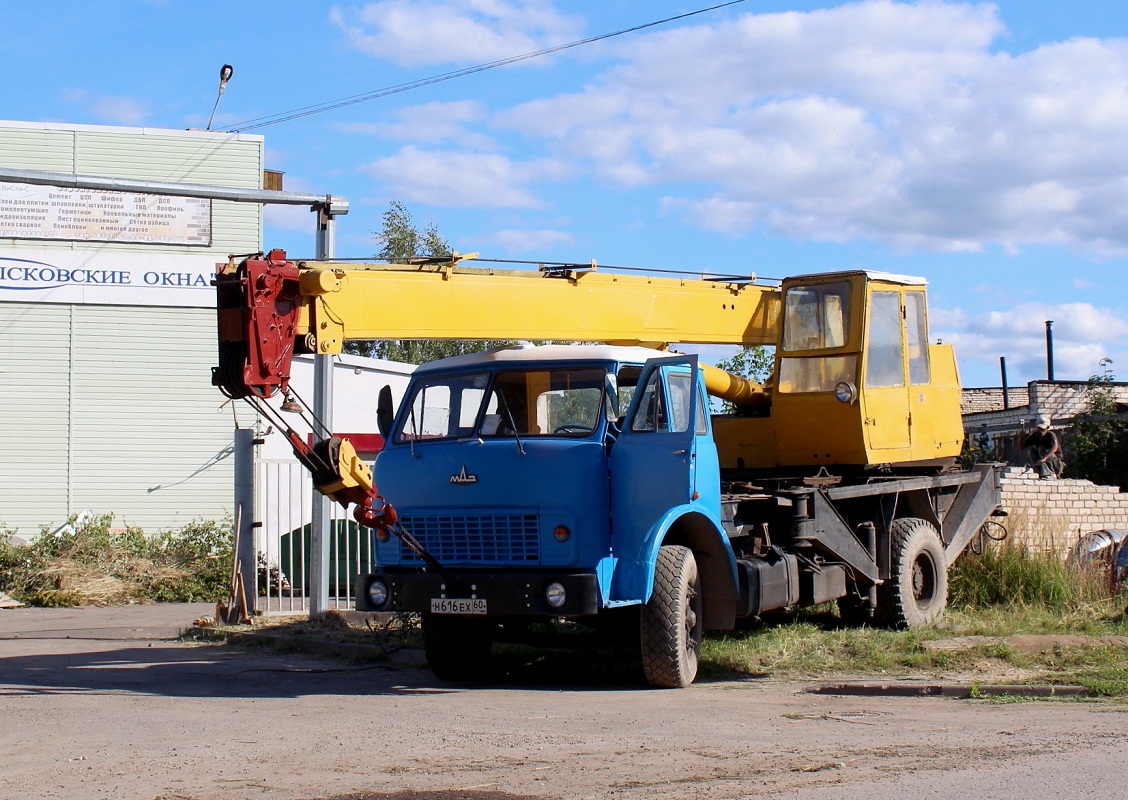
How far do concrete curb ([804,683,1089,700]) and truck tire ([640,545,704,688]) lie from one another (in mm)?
1008

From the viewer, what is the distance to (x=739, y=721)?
26.5 ft

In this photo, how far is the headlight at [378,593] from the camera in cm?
995

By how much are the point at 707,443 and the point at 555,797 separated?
14.9ft

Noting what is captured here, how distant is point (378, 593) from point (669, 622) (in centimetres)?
229

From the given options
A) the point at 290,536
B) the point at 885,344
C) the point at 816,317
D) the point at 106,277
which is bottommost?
the point at 290,536

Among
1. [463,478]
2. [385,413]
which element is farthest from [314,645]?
[463,478]

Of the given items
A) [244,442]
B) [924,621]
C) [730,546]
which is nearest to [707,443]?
[730,546]

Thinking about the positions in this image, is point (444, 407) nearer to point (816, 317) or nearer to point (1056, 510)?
point (816, 317)

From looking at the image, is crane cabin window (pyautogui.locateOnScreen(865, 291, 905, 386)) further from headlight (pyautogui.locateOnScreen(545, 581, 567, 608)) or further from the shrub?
the shrub

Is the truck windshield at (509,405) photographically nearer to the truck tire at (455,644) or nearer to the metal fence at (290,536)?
the truck tire at (455,644)

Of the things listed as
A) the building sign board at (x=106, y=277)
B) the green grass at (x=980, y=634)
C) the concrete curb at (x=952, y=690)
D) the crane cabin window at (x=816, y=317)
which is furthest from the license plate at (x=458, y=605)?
the building sign board at (x=106, y=277)

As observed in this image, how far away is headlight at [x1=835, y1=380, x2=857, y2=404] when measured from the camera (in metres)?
12.1

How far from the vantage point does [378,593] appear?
32.7 ft

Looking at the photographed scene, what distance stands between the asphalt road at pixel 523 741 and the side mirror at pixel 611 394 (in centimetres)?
208
